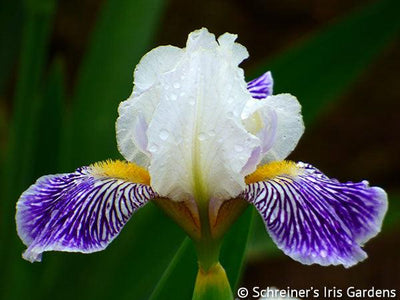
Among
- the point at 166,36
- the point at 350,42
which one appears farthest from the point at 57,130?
the point at 166,36

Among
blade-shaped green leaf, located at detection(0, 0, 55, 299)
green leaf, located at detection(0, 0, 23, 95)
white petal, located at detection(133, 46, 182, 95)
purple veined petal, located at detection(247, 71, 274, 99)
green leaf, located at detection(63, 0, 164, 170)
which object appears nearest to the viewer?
white petal, located at detection(133, 46, 182, 95)

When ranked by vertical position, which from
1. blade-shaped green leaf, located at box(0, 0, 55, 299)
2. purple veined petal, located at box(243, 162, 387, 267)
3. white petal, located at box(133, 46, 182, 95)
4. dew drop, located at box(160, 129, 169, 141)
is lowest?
blade-shaped green leaf, located at box(0, 0, 55, 299)

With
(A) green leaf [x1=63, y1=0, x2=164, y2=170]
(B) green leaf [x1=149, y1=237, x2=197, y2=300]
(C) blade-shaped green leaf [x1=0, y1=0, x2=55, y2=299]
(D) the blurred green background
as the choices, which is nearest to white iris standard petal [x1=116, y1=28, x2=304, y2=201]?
(B) green leaf [x1=149, y1=237, x2=197, y2=300]

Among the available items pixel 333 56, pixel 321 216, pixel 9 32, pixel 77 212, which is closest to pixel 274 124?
pixel 321 216

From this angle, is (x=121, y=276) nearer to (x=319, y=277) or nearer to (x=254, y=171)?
(x=254, y=171)

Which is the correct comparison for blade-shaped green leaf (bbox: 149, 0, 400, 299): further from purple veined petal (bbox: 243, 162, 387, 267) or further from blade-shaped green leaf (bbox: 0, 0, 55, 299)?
purple veined petal (bbox: 243, 162, 387, 267)

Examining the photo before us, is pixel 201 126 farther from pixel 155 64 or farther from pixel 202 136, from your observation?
pixel 155 64
